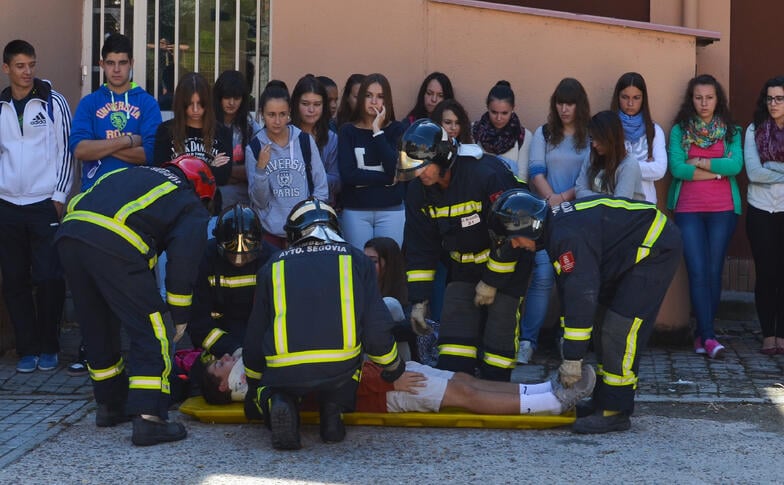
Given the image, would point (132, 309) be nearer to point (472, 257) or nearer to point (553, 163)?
point (472, 257)

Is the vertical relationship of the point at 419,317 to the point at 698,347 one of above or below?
above

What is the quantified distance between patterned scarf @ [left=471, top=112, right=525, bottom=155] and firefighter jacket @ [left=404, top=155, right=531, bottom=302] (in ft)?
4.47

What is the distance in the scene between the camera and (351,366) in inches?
235

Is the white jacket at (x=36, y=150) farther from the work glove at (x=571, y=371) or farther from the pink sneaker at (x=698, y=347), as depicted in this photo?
the pink sneaker at (x=698, y=347)

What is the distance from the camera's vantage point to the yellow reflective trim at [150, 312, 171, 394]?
6.09m

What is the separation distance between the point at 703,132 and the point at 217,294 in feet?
11.6

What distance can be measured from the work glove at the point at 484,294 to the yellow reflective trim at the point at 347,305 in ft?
3.27

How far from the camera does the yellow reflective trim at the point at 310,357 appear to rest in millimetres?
5844

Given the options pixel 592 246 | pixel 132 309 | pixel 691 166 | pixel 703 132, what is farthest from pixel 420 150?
pixel 703 132

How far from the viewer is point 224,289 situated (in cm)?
679

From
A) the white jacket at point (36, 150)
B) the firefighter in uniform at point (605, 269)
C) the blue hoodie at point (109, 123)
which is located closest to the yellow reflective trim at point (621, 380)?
the firefighter in uniform at point (605, 269)

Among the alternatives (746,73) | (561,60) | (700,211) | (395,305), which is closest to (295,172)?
(395,305)

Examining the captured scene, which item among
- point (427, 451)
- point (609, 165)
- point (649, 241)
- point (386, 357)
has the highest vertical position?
point (609, 165)

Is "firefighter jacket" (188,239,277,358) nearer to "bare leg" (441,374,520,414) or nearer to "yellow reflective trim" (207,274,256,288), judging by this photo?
"yellow reflective trim" (207,274,256,288)
